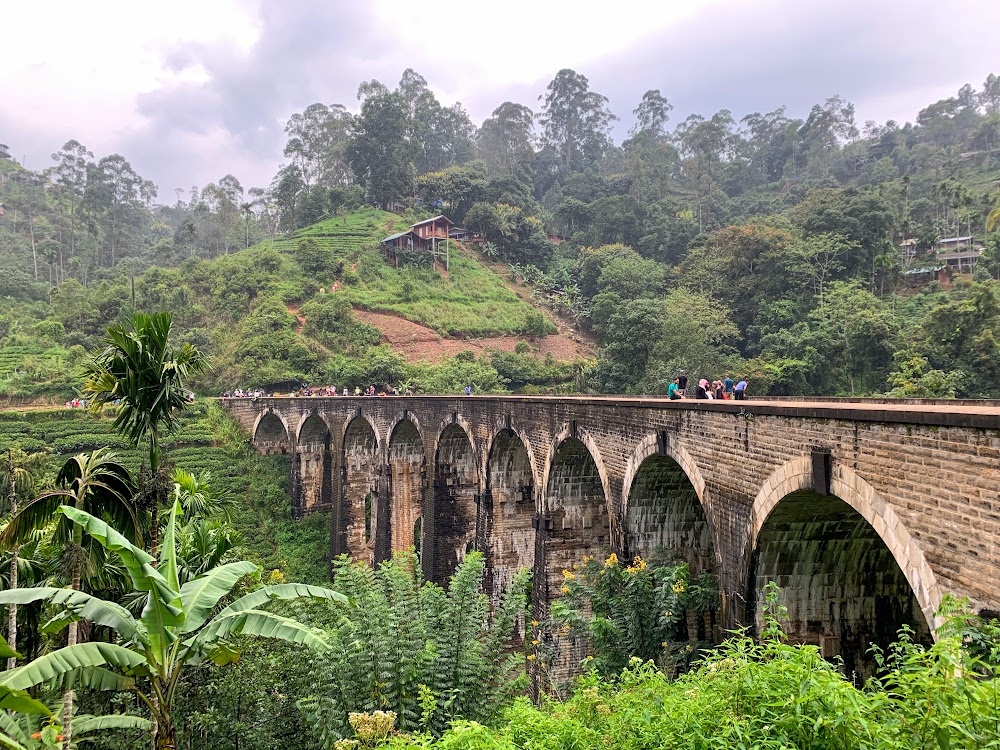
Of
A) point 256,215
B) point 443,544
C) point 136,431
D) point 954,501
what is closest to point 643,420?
point 954,501

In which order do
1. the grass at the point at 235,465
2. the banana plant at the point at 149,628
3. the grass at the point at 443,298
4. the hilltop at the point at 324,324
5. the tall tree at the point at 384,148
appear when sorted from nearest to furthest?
the banana plant at the point at 149,628 < the grass at the point at 235,465 < the hilltop at the point at 324,324 < the grass at the point at 443,298 < the tall tree at the point at 384,148

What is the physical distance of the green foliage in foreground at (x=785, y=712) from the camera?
11.3 feet

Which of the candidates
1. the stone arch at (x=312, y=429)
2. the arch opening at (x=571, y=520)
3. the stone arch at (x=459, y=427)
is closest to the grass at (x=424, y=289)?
the stone arch at (x=312, y=429)

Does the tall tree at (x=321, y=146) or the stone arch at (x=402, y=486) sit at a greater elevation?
the tall tree at (x=321, y=146)

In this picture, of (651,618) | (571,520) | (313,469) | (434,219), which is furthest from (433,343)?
(651,618)

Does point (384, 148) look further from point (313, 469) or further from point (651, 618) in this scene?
point (651, 618)

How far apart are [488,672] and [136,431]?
534 centimetres

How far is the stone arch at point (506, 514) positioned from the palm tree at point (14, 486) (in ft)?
35.2

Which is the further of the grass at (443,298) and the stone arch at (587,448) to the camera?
the grass at (443,298)

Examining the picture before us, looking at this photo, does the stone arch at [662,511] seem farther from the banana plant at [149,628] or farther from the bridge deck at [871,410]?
the banana plant at [149,628]

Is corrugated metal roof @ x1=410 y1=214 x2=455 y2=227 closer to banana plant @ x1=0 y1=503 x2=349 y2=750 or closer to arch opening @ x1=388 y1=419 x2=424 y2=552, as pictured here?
arch opening @ x1=388 y1=419 x2=424 y2=552

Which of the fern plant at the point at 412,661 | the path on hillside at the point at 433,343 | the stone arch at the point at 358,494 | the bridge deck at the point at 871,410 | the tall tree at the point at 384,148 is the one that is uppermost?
the tall tree at the point at 384,148

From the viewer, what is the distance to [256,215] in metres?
77.2

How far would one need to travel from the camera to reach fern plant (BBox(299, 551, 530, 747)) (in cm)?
691
